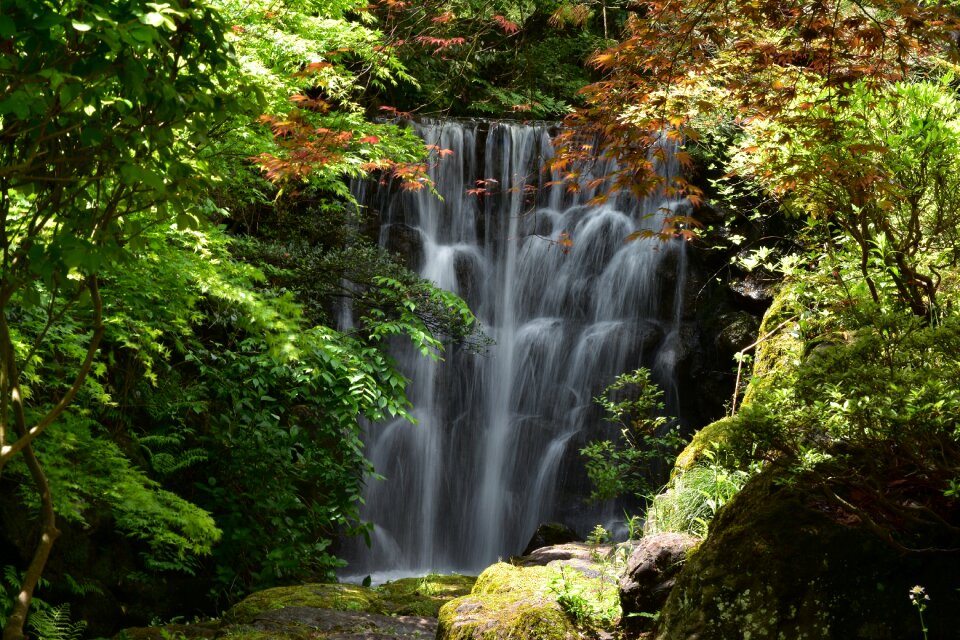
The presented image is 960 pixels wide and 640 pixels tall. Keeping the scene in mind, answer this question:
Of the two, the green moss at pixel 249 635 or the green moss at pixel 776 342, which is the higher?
the green moss at pixel 776 342

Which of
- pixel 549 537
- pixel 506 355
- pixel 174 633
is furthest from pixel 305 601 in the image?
pixel 506 355

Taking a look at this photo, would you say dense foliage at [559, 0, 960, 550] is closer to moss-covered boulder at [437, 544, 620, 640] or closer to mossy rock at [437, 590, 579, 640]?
moss-covered boulder at [437, 544, 620, 640]

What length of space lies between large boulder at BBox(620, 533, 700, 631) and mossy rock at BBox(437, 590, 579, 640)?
0.30 metres

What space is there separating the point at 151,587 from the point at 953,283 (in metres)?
6.52

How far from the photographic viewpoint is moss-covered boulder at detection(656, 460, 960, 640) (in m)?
2.86

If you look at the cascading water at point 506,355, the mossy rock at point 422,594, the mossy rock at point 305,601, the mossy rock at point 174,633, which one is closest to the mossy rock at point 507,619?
the mossy rock at point 174,633

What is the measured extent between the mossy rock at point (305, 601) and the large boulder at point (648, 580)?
8.60ft

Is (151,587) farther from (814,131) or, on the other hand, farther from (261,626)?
(814,131)

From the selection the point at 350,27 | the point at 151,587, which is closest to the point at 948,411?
the point at 151,587

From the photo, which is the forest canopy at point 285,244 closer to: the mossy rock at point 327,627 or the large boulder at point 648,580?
the mossy rock at point 327,627

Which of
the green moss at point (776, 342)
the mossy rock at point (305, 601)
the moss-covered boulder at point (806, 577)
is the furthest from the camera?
the green moss at point (776, 342)

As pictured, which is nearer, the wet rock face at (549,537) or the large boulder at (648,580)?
the large boulder at (648,580)

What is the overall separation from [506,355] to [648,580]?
9401mm

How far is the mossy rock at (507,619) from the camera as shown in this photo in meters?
3.71
